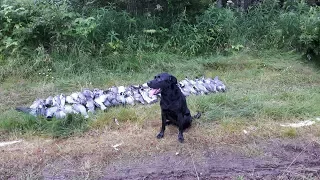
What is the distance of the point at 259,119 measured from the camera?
4316 mm

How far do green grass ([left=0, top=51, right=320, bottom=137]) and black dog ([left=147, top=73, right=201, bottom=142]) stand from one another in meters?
0.50

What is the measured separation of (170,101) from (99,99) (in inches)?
54.0

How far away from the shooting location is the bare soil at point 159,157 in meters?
3.31

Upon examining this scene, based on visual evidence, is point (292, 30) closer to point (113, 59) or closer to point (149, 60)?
point (149, 60)

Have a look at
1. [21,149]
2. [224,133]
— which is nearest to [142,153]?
[224,133]

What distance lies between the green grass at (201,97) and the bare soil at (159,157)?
0.87 ft

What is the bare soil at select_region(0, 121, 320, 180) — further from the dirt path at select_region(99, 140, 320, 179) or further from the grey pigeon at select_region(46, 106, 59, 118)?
the grey pigeon at select_region(46, 106, 59, 118)

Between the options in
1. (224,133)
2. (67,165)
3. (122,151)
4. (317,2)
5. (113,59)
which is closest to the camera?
(67,165)

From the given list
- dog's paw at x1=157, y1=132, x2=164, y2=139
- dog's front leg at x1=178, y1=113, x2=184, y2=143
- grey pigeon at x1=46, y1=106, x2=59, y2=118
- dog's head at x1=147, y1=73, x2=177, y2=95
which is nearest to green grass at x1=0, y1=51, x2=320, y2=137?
grey pigeon at x1=46, y1=106, x2=59, y2=118

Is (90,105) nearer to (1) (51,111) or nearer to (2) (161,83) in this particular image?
(1) (51,111)

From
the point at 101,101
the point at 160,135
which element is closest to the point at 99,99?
the point at 101,101

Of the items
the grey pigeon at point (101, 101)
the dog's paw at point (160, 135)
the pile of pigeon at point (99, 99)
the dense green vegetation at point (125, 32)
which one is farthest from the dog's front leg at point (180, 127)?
the dense green vegetation at point (125, 32)

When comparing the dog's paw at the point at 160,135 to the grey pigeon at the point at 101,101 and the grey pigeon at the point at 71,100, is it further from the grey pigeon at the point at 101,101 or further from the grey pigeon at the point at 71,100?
the grey pigeon at the point at 71,100

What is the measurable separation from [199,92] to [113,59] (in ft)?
5.92
